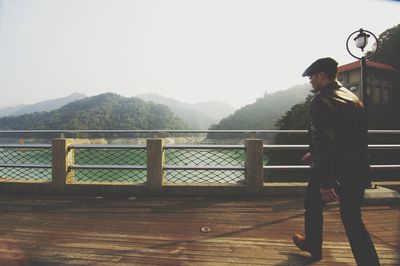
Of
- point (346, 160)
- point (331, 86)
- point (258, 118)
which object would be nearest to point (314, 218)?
point (346, 160)

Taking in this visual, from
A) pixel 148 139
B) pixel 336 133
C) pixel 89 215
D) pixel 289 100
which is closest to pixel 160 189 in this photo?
pixel 148 139

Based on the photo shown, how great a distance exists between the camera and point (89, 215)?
13.5ft

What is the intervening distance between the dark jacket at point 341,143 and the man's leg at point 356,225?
0.31 feet

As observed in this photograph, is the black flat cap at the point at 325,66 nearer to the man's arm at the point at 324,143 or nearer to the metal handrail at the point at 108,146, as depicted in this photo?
the man's arm at the point at 324,143

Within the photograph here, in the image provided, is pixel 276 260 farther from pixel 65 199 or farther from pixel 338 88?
pixel 65 199

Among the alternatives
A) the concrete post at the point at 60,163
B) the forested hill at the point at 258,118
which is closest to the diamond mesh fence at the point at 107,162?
the concrete post at the point at 60,163

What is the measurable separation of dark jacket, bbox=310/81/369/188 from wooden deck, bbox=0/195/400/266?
39.7 inches

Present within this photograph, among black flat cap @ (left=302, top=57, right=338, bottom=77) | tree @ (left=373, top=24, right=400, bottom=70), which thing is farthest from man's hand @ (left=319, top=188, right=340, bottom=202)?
tree @ (left=373, top=24, right=400, bottom=70)

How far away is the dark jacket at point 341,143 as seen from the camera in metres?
2.15

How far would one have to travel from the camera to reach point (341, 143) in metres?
2.16

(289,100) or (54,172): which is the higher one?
(289,100)

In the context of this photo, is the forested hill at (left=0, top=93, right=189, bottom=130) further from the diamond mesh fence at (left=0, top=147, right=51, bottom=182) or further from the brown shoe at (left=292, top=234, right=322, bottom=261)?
the brown shoe at (left=292, top=234, right=322, bottom=261)

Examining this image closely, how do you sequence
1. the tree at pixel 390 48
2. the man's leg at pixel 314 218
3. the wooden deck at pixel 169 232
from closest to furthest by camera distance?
the man's leg at pixel 314 218
the wooden deck at pixel 169 232
the tree at pixel 390 48

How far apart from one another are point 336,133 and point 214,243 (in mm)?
1766
